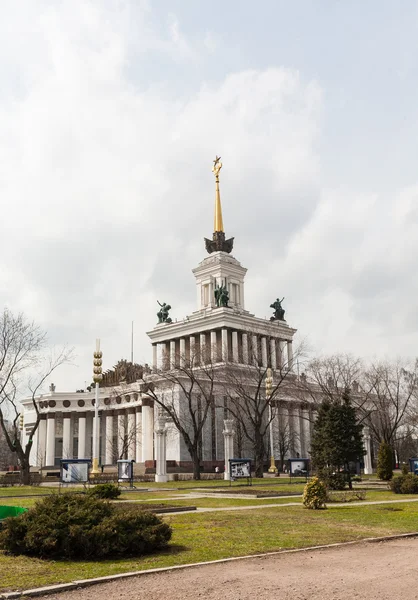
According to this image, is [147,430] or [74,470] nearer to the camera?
[74,470]

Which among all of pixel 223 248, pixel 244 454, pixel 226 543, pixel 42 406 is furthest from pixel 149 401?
pixel 226 543

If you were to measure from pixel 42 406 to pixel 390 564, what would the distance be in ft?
320

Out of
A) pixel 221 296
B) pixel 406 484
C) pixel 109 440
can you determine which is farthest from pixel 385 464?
pixel 109 440

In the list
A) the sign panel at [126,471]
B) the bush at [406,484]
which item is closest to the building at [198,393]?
the sign panel at [126,471]

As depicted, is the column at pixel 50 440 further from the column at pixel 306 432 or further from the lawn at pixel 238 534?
the lawn at pixel 238 534

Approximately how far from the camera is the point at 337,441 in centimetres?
3662

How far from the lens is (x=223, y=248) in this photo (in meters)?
111

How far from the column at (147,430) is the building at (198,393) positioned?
0.14 meters

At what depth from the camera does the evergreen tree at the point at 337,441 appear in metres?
36.4

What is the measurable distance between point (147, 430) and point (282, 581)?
7663cm

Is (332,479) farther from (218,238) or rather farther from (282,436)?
(218,238)

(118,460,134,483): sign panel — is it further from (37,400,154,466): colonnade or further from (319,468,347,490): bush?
(37,400,154,466): colonnade

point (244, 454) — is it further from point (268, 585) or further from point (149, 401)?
point (268, 585)

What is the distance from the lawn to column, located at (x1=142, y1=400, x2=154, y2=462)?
62498mm
